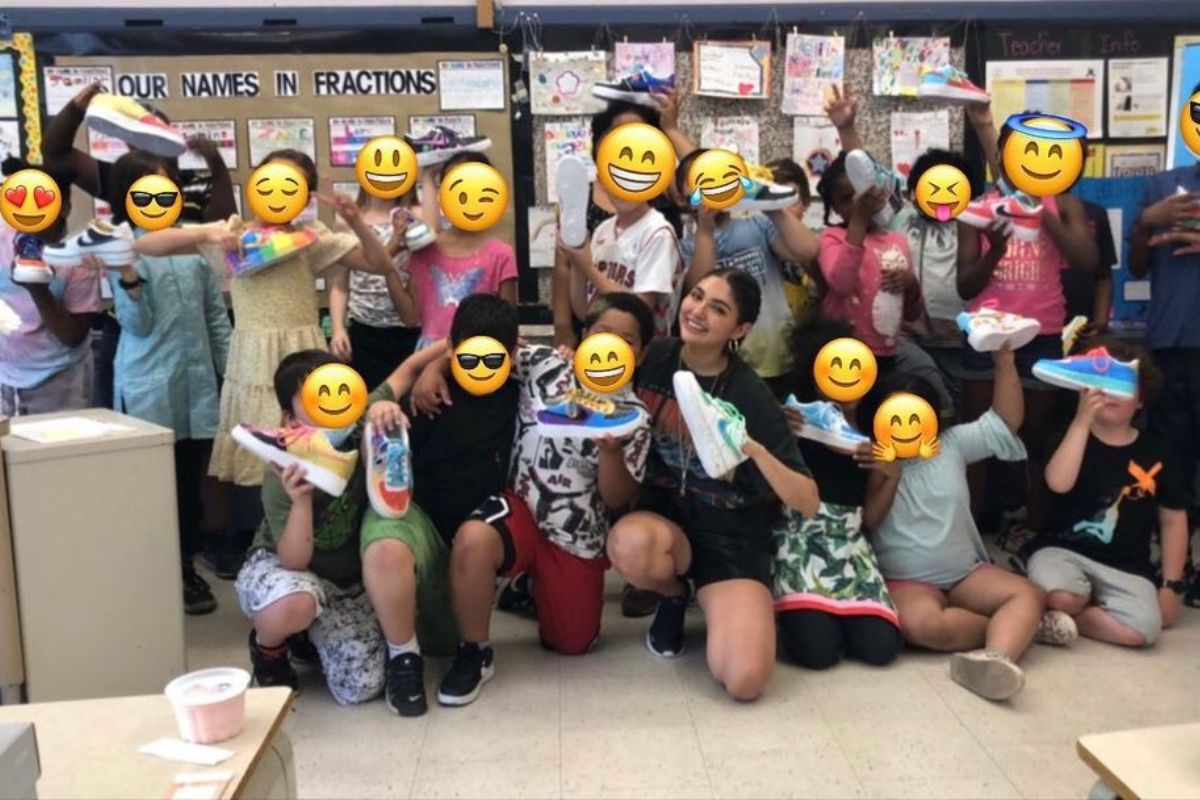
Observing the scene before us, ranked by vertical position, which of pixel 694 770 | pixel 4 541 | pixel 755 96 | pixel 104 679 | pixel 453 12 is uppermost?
pixel 453 12

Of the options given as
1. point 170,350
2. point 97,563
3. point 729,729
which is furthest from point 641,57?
point 97,563

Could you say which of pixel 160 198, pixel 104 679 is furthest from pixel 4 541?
pixel 160 198

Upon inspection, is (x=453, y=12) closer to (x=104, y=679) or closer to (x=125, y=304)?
(x=125, y=304)

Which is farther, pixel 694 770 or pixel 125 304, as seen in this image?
pixel 125 304

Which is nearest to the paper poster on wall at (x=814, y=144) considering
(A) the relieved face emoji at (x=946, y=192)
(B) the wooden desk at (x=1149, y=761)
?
(A) the relieved face emoji at (x=946, y=192)

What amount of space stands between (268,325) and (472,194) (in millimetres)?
636

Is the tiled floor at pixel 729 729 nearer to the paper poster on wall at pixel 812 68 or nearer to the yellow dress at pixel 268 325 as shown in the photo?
the yellow dress at pixel 268 325

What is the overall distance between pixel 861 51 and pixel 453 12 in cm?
126

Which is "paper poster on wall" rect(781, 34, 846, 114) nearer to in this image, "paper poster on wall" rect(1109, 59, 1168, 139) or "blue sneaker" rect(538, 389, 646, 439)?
"paper poster on wall" rect(1109, 59, 1168, 139)

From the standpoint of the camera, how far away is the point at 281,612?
2318 millimetres

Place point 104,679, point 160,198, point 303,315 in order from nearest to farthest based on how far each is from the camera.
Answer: point 104,679 → point 160,198 → point 303,315

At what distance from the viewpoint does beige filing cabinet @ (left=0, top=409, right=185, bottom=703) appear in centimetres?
205

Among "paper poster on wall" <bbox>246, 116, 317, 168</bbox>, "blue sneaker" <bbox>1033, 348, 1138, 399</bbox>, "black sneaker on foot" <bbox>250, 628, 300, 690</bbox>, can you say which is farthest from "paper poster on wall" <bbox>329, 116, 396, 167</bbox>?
"blue sneaker" <bbox>1033, 348, 1138, 399</bbox>

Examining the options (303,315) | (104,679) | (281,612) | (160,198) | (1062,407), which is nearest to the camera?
(104,679)
